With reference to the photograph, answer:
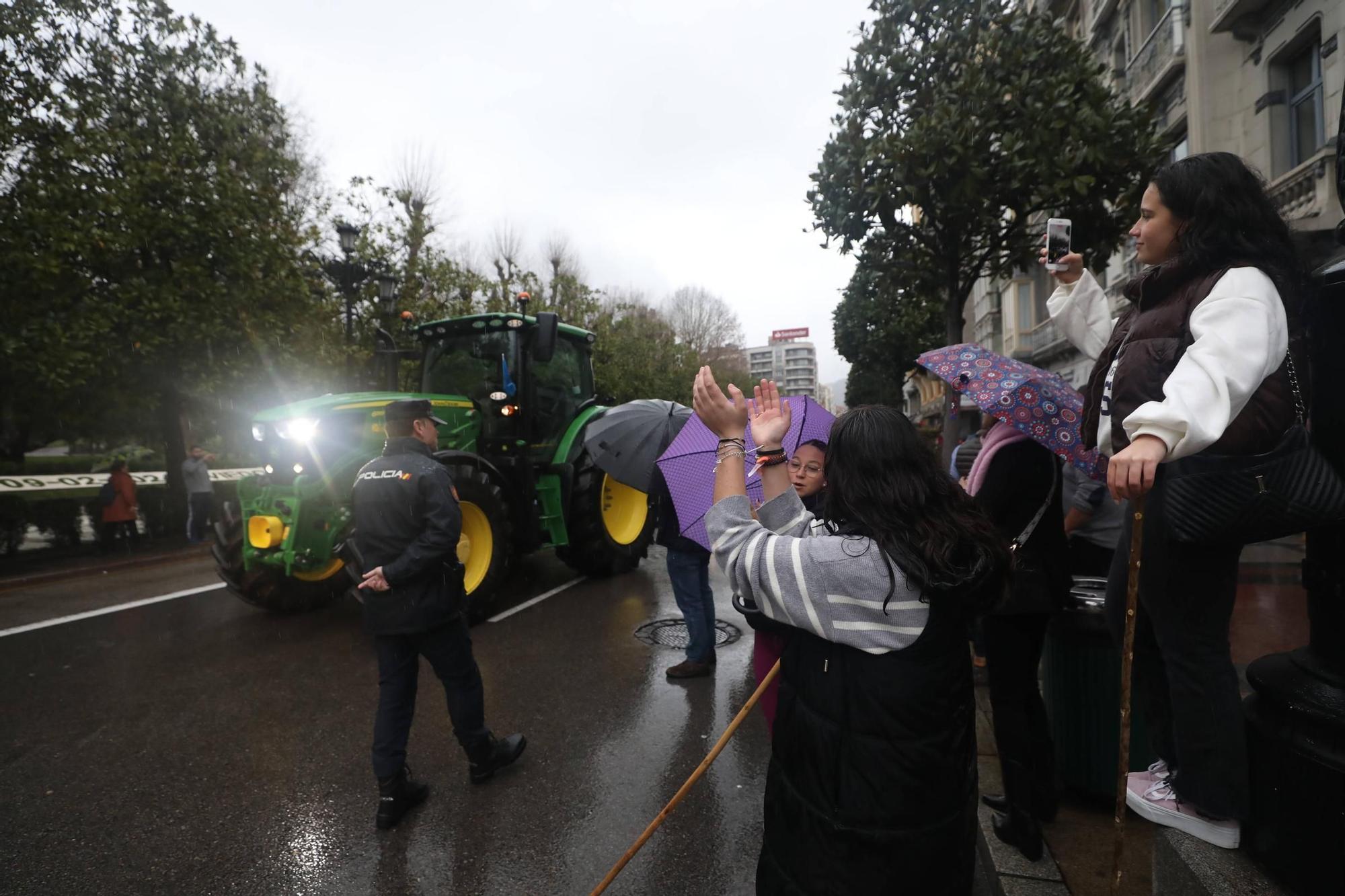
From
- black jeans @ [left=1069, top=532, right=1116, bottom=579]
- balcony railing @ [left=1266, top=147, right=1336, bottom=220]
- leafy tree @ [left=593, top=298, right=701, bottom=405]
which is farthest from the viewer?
leafy tree @ [left=593, top=298, right=701, bottom=405]

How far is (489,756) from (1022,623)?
2.57 meters

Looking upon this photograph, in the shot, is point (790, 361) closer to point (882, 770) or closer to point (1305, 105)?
point (1305, 105)

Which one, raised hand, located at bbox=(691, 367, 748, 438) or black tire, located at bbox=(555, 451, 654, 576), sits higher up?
raised hand, located at bbox=(691, 367, 748, 438)

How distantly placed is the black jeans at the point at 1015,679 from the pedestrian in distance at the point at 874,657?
1.08m

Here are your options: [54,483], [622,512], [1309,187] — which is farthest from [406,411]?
[1309,187]

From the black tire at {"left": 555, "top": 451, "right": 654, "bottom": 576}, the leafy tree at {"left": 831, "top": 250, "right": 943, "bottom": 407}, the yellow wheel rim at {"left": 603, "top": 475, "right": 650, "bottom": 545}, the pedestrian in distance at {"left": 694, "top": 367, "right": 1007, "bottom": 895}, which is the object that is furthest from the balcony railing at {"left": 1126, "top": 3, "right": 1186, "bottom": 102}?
the pedestrian in distance at {"left": 694, "top": 367, "right": 1007, "bottom": 895}

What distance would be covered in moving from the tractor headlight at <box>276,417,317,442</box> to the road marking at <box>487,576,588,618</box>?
2228 mm

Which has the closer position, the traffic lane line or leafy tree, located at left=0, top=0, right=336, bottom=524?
the traffic lane line

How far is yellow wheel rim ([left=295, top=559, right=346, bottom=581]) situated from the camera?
6.64 meters

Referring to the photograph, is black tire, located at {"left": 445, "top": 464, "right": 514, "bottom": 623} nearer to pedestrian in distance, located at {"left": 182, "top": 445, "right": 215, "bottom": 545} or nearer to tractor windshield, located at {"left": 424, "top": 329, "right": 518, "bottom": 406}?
tractor windshield, located at {"left": 424, "top": 329, "right": 518, "bottom": 406}

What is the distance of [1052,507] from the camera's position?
2764 millimetres

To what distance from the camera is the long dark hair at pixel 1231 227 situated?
1.73 metres

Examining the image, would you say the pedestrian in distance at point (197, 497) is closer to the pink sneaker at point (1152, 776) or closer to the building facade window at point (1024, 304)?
the pink sneaker at point (1152, 776)

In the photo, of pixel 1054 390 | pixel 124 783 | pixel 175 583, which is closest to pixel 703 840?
pixel 1054 390
